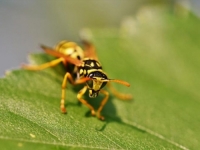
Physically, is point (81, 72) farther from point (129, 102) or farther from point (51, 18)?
point (51, 18)

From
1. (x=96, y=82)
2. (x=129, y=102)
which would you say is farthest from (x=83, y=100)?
(x=129, y=102)

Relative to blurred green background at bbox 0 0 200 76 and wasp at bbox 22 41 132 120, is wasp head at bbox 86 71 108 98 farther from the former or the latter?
blurred green background at bbox 0 0 200 76

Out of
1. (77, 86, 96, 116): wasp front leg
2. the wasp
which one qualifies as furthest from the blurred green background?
(77, 86, 96, 116): wasp front leg

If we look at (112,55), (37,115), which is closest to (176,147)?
(37,115)

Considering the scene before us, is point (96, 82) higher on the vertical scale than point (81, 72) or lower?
lower

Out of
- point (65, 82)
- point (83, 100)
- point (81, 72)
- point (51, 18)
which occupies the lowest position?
point (83, 100)

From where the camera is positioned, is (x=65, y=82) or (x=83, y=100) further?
(x=65, y=82)

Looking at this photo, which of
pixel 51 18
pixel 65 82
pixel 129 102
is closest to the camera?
pixel 65 82

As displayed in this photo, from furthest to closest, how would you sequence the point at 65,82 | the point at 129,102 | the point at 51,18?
the point at 51,18 < the point at 129,102 < the point at 65,82
